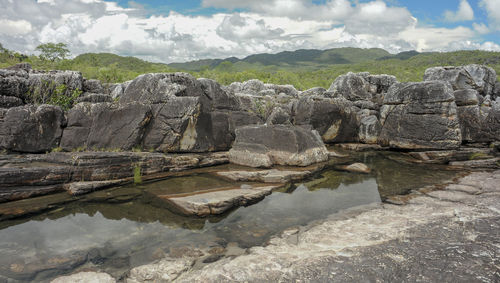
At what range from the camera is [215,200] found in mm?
9812

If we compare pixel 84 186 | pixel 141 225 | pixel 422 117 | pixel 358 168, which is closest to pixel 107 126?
pixel 84 186

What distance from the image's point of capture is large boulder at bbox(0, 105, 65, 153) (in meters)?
13.7

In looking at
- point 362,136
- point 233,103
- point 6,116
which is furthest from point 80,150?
point 362,136

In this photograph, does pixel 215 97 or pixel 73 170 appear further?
pixel 215 97

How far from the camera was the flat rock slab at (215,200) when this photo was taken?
31.0 feet

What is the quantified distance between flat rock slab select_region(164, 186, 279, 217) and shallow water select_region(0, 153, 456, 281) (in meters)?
0.28

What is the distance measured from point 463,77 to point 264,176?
2689 cm

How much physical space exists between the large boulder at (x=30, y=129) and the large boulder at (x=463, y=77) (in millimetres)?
31875

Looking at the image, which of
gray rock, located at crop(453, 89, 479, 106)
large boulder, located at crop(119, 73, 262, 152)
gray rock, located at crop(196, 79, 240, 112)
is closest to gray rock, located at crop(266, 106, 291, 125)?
large boulder, located at crop(119, 73, 262, 152)

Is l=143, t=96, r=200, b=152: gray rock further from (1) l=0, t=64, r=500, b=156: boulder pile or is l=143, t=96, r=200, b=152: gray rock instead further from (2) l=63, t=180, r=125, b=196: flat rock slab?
(2) l=63, t=180, r=125, b=196: flat rock slab

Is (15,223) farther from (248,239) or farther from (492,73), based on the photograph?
(492,73)

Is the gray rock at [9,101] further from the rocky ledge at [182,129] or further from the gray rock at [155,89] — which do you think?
the gray rock at [155,89]

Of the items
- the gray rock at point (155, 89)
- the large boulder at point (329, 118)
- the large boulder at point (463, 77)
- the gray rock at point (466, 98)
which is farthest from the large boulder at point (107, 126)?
the large boulder at point (463, 77)

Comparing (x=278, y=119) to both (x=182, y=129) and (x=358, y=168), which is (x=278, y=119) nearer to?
(x=358, y=168)
